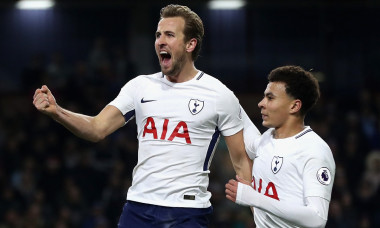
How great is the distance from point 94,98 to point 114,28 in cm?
309

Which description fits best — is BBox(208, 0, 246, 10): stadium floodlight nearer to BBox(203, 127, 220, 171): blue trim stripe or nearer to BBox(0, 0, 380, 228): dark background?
BBox(0, 0, 380, 228): dark background

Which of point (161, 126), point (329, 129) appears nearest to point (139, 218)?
point (161, 126)

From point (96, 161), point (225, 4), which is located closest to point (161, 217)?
point (96, 161)

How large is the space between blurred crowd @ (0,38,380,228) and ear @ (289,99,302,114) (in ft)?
20.6

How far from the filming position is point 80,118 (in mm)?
5211

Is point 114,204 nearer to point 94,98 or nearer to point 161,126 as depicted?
point 94,98

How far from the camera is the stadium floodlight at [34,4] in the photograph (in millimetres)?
16609

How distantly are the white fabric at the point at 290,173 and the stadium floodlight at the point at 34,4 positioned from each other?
11.9m

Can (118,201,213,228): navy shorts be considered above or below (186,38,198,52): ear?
below

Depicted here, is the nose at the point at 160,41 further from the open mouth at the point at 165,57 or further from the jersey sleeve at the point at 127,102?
the jersey sleeve at the point at 127,102

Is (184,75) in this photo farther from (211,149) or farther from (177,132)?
(211,149)

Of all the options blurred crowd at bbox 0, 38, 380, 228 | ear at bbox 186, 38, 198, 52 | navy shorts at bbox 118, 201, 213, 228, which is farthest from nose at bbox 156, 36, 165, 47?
blurred crowd at bbox 0, 38, 380, 228

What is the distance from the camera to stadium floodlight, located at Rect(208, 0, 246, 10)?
16656 mm

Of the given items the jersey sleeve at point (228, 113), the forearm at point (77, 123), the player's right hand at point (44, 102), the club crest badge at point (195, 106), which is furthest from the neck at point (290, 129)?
the player's right hand at point (44, 102)
